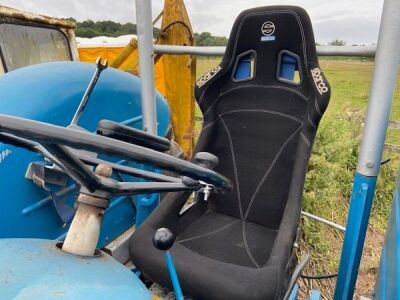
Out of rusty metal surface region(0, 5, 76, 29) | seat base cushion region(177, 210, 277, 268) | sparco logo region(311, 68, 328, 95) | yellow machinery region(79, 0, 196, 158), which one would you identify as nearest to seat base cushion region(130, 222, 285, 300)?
seat base cushion region(177, 210, 277, 268)

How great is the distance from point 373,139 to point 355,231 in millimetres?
301

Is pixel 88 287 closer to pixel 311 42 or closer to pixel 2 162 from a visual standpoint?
pixel 2 162

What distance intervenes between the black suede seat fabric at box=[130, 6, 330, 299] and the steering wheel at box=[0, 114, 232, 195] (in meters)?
0.47

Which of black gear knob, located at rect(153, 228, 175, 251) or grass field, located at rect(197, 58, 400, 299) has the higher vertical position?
black gear knob, located at rect(153, 228, 175, 251)

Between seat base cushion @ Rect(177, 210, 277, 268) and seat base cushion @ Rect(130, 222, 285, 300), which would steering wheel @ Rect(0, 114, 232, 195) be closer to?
seat base cushion @ Rect(130, 222, 285, 300)

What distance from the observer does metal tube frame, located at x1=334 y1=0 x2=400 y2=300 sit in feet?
3.14

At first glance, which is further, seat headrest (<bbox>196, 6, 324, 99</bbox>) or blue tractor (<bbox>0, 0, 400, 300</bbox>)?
seat headrest (<bbox>196, 6, 324, 99</bbox>)

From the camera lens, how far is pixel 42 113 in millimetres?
990

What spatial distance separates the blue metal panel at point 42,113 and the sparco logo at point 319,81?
68 centimetres

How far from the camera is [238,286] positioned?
3.13 ft

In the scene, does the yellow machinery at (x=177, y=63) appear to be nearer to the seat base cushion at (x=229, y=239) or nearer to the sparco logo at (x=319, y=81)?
the seat base cushion at (x=229, y=239)

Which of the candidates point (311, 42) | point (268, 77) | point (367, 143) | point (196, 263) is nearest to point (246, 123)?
point (268, 77)

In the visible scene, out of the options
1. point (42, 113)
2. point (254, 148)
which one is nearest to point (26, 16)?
point (42, 113)

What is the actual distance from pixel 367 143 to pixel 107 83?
0.85 metres
